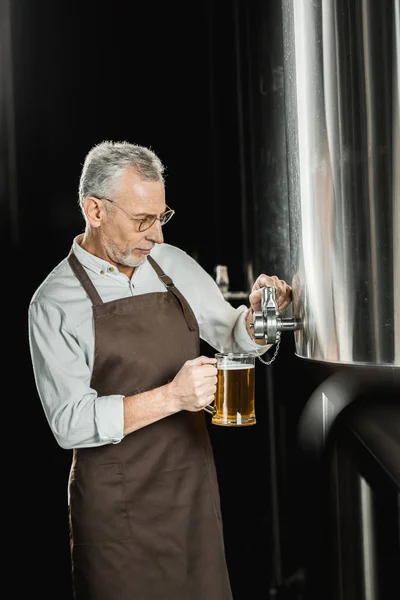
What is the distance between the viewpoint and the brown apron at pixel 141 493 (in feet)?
6.09

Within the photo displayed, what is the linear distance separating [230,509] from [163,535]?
4.37 ft

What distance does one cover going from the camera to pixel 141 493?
6.17 ft

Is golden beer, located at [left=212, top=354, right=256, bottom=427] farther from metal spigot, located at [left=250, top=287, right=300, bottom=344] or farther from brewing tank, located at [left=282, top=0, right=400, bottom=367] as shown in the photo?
brewing tank, located at [left=282, top=0, right=400, bottom=367]

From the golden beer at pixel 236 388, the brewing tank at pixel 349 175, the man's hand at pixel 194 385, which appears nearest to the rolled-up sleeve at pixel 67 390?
the man's hand at pixel 194 385

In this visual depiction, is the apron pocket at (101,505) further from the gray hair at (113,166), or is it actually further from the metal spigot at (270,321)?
the gray hair at (113,166)

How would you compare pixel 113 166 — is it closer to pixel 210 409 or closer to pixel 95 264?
pixel 95 264

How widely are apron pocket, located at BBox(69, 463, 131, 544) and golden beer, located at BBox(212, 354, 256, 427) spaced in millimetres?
341

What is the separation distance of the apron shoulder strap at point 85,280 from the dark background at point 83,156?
0.91m

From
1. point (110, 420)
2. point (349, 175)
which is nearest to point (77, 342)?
point (110, 420)

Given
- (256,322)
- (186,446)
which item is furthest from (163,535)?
(256,322)

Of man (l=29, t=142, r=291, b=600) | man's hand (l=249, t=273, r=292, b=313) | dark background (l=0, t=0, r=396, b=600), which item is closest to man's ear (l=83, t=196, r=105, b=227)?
man (l=29, t=142, r=291, b=600)

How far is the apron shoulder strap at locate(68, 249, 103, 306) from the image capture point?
187cm

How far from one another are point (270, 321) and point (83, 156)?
6.18ft

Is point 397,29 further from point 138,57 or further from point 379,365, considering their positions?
point 138,57
